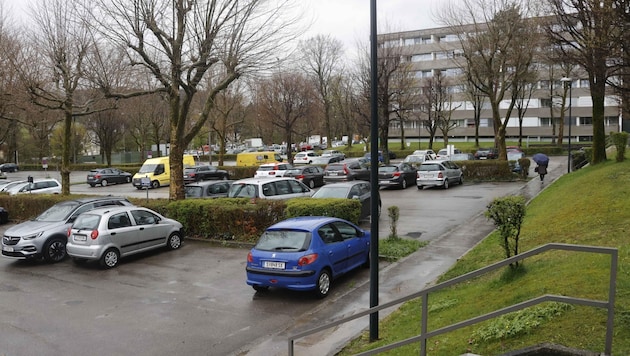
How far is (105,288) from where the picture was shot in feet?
36.1

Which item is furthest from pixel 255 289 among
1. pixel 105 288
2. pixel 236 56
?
pixel 236 56

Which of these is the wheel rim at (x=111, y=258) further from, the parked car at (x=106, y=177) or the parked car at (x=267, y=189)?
the parked car at (x=106, y=177)

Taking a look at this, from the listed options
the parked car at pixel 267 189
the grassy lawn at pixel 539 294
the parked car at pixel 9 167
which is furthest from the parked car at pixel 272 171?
the parked car at pixel 9 167

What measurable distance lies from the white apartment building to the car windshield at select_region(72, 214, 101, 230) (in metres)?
53.1

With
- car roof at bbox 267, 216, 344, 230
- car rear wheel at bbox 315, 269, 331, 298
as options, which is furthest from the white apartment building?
car rear wheel at bbox 315, 269, 331, 298

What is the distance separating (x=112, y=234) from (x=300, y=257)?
5.94 meters

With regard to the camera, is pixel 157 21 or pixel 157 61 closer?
pixel 157 21

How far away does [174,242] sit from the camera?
1470 cm

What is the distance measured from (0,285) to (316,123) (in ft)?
187

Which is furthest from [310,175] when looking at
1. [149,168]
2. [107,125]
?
[107,125]

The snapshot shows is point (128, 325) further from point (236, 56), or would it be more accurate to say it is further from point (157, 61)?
point (157, 61)

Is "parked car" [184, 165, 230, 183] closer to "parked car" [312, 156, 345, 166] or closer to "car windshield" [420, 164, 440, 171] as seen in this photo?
"parked car" [312, 156, 345, 166]

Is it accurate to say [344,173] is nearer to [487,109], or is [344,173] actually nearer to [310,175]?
[310,175]

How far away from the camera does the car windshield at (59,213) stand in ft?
49.2
